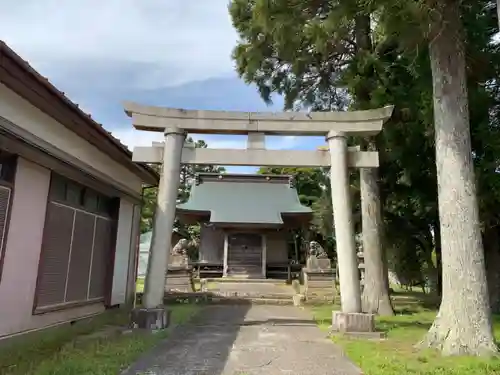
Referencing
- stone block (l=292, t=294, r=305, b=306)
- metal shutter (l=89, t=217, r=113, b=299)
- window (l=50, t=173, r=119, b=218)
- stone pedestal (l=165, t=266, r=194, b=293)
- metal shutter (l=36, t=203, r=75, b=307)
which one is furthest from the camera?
stone pedestal (l=165, t=266, r=194, b=293)

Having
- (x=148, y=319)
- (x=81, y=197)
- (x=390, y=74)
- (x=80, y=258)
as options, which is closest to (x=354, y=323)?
(x=148, y=319)

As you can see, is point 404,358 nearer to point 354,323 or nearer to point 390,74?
point 354,323

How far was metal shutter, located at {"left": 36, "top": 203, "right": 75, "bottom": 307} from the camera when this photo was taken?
6762mm

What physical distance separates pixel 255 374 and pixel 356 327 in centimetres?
332

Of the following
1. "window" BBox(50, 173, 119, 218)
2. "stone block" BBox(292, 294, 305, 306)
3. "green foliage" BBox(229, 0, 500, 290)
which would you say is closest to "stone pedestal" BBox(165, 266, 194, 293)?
"stone block" BBox(292, 294, 305, 306)

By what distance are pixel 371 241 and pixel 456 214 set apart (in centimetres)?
470

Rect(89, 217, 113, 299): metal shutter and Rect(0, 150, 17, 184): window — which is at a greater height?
Rect(0, 150, 17, 184): window

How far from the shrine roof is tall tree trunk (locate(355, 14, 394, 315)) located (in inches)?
359

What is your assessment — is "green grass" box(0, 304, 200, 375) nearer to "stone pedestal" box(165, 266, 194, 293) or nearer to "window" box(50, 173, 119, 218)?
"window" box(50, 173, 119, 218)

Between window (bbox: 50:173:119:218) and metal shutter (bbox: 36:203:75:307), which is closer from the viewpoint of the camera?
metal shutter (bbox: 36:203:75:307)

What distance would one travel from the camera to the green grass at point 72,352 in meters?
4.75

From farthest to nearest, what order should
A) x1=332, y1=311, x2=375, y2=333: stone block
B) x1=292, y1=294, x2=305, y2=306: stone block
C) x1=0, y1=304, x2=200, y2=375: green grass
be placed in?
x1=292, y1=294, x2=305, y2=306: stone block, x1=332, y1=311, x2=375, y2=333: stone block, x1=0, y1=304, x2=200, y2=375: green grass

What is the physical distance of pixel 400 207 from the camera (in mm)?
13633

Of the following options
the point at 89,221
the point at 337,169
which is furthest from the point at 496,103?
the point at 89,221
